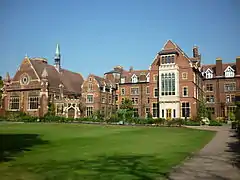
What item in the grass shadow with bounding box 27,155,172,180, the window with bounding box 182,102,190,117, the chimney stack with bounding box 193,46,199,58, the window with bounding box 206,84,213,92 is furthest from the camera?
the chimney stack with bounding box 193,46,199,58

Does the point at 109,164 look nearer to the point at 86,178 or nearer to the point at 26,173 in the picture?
the point at 86,178

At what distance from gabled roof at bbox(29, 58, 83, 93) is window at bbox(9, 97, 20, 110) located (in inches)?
318

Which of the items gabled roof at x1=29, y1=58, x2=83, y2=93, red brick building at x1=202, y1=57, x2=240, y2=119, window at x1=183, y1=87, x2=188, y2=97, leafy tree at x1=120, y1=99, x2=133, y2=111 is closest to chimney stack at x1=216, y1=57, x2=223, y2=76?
red brick building at x1=202, y1=57, x2=240, y2=119

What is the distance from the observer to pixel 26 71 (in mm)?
63812

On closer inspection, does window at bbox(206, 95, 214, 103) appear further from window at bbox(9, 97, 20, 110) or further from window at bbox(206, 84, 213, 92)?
window at bbox(9, 97, 20, 110)

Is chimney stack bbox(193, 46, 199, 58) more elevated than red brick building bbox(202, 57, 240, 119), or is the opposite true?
chimney stack bbox(193, 46, 199, 58)

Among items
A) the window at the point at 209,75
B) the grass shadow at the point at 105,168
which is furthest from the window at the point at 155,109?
the grass shadow at the point at 105,168

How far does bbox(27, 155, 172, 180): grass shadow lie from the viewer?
8.09m

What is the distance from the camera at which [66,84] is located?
66.8 m

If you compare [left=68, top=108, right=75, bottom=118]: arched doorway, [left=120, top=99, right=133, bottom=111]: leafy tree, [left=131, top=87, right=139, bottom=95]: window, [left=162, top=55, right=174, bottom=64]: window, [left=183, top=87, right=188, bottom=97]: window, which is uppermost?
[left=162, top=55, right=174, bottom=64]: window

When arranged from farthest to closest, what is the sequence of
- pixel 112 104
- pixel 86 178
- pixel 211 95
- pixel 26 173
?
pixel 112 104 < pixel 211 95 < pixel 26 173 < pixel 86 178

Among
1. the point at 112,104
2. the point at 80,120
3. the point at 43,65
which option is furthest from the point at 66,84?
the point at 80,120

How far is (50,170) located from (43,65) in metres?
60.7

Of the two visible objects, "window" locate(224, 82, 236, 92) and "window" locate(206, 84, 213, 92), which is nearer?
"window" locate(224, 82, 236, 92)
